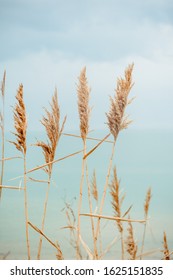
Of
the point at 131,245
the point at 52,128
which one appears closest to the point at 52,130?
the point at 52,128

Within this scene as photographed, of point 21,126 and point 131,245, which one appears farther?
point 131,245

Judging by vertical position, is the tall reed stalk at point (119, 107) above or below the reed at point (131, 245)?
above

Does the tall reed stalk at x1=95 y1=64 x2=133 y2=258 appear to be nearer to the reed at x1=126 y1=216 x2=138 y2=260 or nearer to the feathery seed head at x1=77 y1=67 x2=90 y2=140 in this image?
the feathery seed head at x1=77 y1=67 x2=90 y2=140

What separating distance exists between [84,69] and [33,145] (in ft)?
1.18

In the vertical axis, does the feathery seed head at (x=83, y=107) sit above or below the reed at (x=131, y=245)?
above

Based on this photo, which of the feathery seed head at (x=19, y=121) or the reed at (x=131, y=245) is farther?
the reed at (x=131, y=245)

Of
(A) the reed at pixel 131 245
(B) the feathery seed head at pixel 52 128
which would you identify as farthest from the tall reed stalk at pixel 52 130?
(A) the reed at pixel 131 245

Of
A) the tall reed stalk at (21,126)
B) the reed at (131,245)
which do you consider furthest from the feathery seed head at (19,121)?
the reed at (131,245)

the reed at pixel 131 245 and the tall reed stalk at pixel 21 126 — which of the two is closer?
the tall reed stalk at pixel 21 126

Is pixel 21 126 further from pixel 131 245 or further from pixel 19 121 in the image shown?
pixel 131 245

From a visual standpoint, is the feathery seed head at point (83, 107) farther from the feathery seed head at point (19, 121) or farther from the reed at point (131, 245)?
the reed at point (131, 245)

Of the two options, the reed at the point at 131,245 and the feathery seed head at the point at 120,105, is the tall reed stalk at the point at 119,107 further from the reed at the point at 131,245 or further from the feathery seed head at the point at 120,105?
the reed at the point at 131,245

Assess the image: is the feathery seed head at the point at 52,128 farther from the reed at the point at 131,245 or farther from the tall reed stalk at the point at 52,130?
the reed at the point at 131,245
